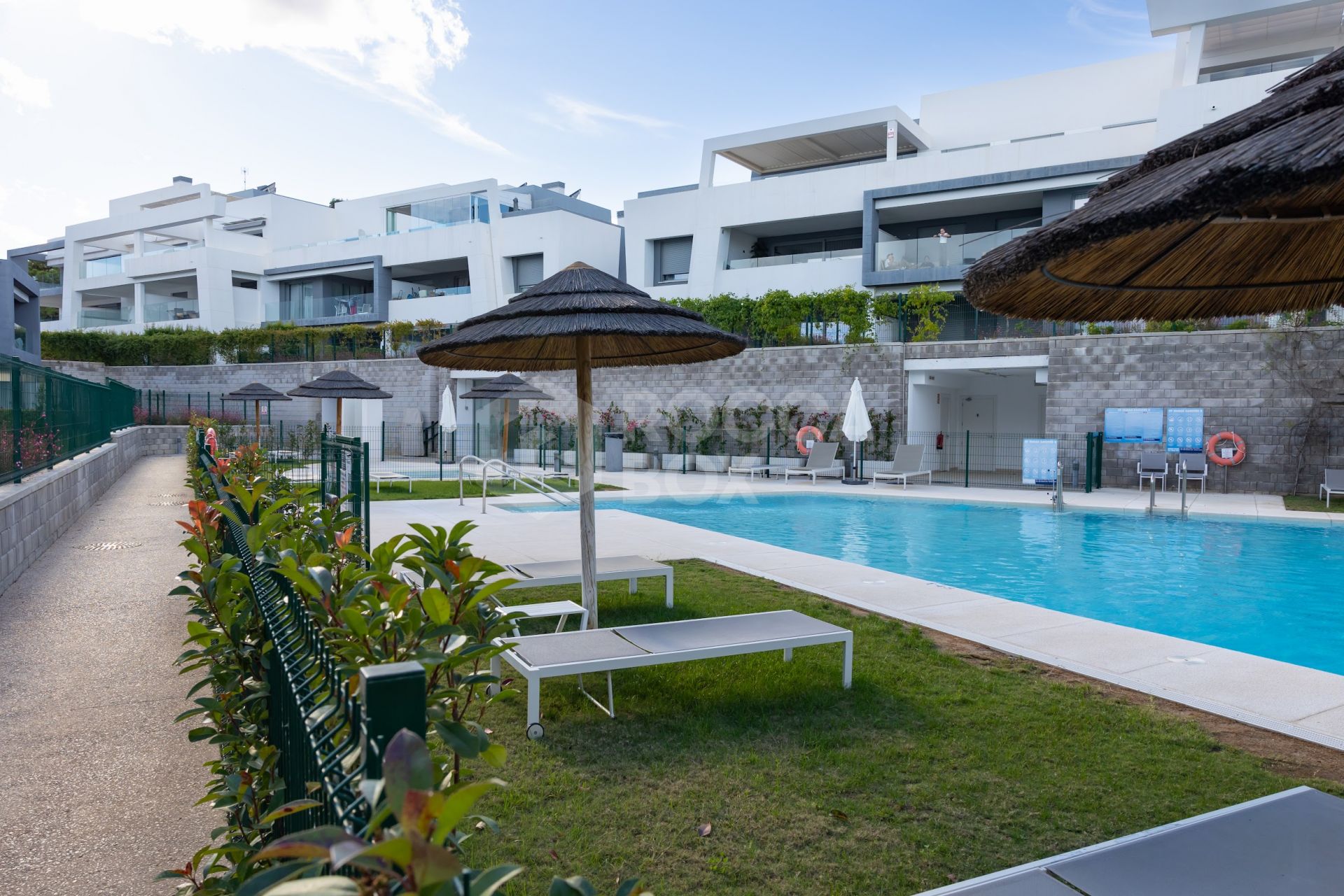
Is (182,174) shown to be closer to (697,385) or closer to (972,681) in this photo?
(697,385)

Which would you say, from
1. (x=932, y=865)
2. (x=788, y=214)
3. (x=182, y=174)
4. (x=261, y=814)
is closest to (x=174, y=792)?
(x=261, y=814)

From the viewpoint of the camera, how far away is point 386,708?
3.68 ft

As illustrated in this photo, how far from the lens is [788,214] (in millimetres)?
26203

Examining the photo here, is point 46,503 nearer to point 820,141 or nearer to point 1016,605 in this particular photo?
point 1016,605

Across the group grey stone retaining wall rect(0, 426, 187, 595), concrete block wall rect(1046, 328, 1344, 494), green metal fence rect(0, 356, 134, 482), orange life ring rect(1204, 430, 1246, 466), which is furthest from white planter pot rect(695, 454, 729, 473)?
green metal fence rect(0, 356, 134, 482)

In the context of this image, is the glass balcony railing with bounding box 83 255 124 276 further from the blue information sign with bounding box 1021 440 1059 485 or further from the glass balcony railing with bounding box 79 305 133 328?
the blue information sign with bounding box 1021 440 1059 485

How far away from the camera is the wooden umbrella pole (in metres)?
6.12

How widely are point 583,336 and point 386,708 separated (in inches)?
202

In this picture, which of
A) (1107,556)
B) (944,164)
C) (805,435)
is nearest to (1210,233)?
(1107,556)

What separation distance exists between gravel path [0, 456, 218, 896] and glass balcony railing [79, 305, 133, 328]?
39.2 metres

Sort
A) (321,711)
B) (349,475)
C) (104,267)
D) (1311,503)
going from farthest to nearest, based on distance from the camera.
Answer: (104,267), (1311,503), (349,475), (321,711)

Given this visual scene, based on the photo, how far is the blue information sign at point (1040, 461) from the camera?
677 inches

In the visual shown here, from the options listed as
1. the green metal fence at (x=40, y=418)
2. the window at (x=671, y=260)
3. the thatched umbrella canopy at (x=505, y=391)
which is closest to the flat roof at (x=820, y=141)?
the window at (x=671, y=260)

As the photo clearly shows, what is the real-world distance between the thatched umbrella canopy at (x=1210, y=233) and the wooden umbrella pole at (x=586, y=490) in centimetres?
319
